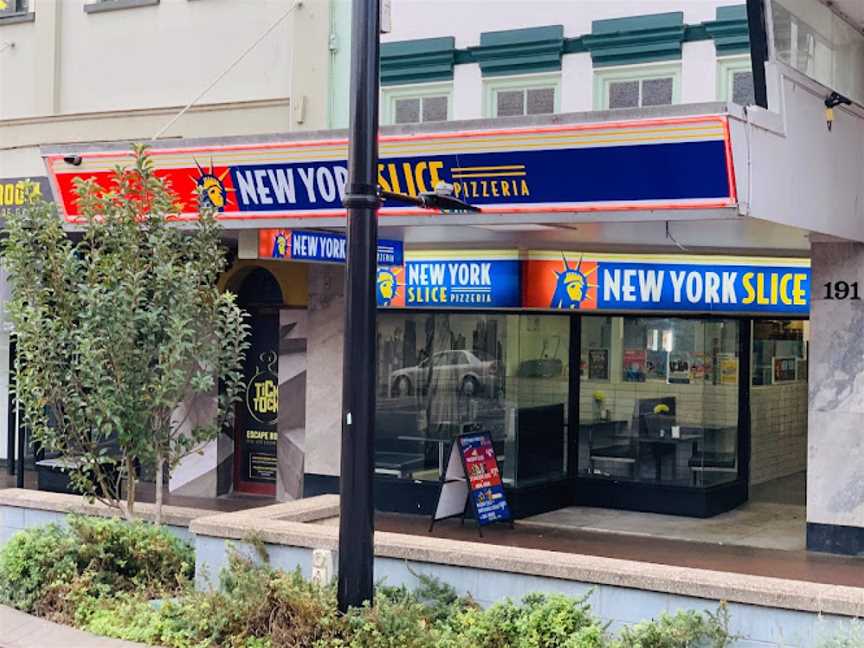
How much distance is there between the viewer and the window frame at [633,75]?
42.8ft

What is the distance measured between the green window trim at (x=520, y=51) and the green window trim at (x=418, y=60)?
31 centimetres

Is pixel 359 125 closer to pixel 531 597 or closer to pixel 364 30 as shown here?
pixel 364 30

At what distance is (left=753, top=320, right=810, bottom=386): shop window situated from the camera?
15.4 meters

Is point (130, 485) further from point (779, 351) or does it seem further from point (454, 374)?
point (779, 351)

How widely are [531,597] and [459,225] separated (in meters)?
4.80

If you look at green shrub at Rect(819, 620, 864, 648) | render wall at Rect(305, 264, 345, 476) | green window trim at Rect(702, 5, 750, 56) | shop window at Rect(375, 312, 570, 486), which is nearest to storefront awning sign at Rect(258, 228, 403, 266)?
render wall at Rect(305, 264, 345, 476)

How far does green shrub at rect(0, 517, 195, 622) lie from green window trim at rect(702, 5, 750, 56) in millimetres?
7346

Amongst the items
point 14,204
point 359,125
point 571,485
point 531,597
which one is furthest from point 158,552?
point 14,204

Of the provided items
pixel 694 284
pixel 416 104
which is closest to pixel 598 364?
pixel 694 284

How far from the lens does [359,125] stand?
7.72 meters

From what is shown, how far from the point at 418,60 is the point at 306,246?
2.91 metres

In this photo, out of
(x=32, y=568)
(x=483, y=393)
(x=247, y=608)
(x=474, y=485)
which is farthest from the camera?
(x=483, y=393)

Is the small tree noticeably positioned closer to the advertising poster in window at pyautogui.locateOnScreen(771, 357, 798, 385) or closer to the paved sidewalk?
the paved sidewalk

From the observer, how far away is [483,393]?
15391 millimetres
